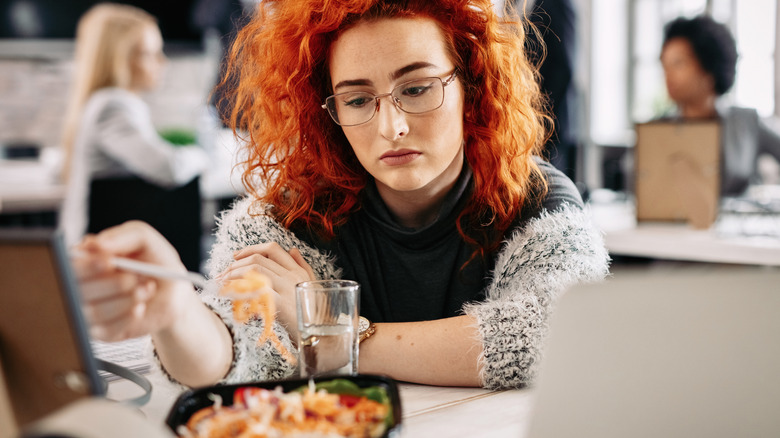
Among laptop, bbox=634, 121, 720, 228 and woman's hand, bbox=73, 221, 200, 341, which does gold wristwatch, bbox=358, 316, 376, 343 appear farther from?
laptop, bbox=634, 121, 720, 228

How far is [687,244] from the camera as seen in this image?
2098 millimetres

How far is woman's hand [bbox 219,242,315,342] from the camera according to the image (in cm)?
111

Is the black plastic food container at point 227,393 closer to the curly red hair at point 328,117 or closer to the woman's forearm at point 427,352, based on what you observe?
the woman's forearm at point 427,352

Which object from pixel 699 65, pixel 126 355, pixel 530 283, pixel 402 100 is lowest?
pixel 126 355

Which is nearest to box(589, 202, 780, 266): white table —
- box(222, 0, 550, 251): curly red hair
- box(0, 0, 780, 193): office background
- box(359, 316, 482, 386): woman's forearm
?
box(222, 0, 550, 251): curly red hair

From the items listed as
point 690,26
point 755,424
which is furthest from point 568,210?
point 690,26

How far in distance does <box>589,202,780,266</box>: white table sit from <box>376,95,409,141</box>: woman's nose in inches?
34.5

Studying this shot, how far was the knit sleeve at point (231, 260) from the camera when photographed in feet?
3.39

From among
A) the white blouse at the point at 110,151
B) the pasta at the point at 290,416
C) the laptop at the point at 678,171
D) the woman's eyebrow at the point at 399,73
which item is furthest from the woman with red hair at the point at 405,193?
the white blouse at the point at 110,151

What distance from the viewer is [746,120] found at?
3.17 meters

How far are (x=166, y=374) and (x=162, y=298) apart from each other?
237 millimetres

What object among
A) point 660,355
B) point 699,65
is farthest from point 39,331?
point 699,65

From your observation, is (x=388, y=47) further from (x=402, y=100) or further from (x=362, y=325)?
(x=362, y=325)

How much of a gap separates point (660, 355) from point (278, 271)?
2.31ft
